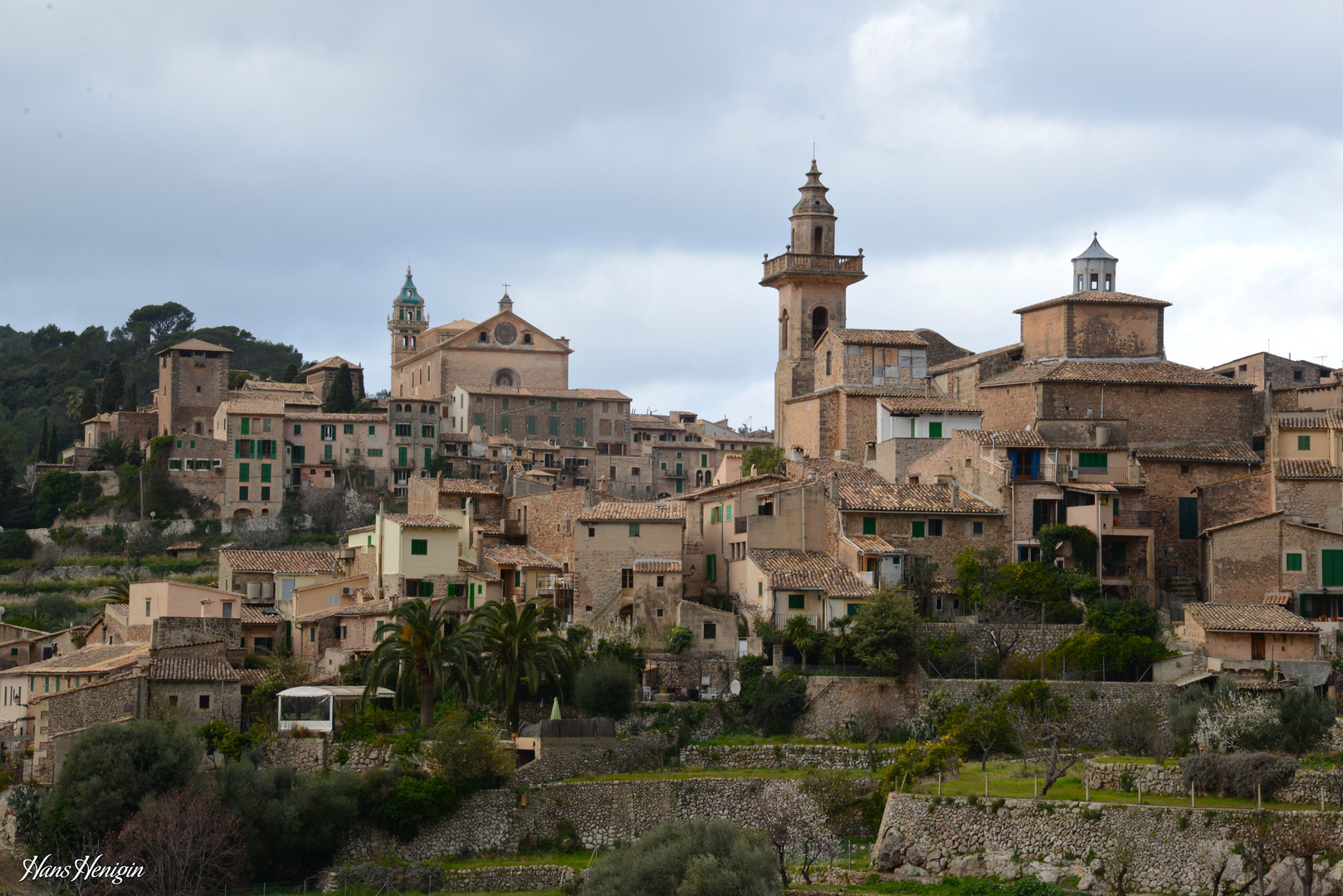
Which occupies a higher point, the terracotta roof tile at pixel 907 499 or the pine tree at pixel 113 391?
the pine tree at pixel 113 391

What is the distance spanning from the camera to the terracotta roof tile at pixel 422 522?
52.8 meters

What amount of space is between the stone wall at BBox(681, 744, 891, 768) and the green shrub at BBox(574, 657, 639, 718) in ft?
6.17

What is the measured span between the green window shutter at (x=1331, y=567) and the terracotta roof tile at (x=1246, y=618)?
1.63 meters

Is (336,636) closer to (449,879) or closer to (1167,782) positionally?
(449,879)

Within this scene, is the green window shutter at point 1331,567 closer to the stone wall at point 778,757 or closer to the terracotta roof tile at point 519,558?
the stone wall at point 778,757

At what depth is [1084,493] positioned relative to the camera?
2076 inches

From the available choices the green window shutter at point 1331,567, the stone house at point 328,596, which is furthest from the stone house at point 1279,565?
the stone house at point 328,596

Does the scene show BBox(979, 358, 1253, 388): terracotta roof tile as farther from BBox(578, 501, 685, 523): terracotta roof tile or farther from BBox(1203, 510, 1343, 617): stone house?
BBox(578, 501, 685, 523): terracotta roof tile

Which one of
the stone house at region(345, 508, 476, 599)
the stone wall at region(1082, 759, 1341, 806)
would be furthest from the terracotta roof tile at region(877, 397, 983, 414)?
the stone wall at region(1082, 759, 1341, 806)

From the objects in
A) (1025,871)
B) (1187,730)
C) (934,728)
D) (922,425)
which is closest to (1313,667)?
(1187,730)

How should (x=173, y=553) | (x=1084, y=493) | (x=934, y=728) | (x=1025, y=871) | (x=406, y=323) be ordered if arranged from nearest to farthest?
1. (x=1025, y=871)
2. (x=934, y=728)
3. (x=1084, y=493)
4. (x=173, y=553)
5. (x=406, y=323)

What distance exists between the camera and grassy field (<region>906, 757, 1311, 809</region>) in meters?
37.7

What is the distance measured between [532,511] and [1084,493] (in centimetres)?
1660

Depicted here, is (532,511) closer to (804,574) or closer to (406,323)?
(804,574)
